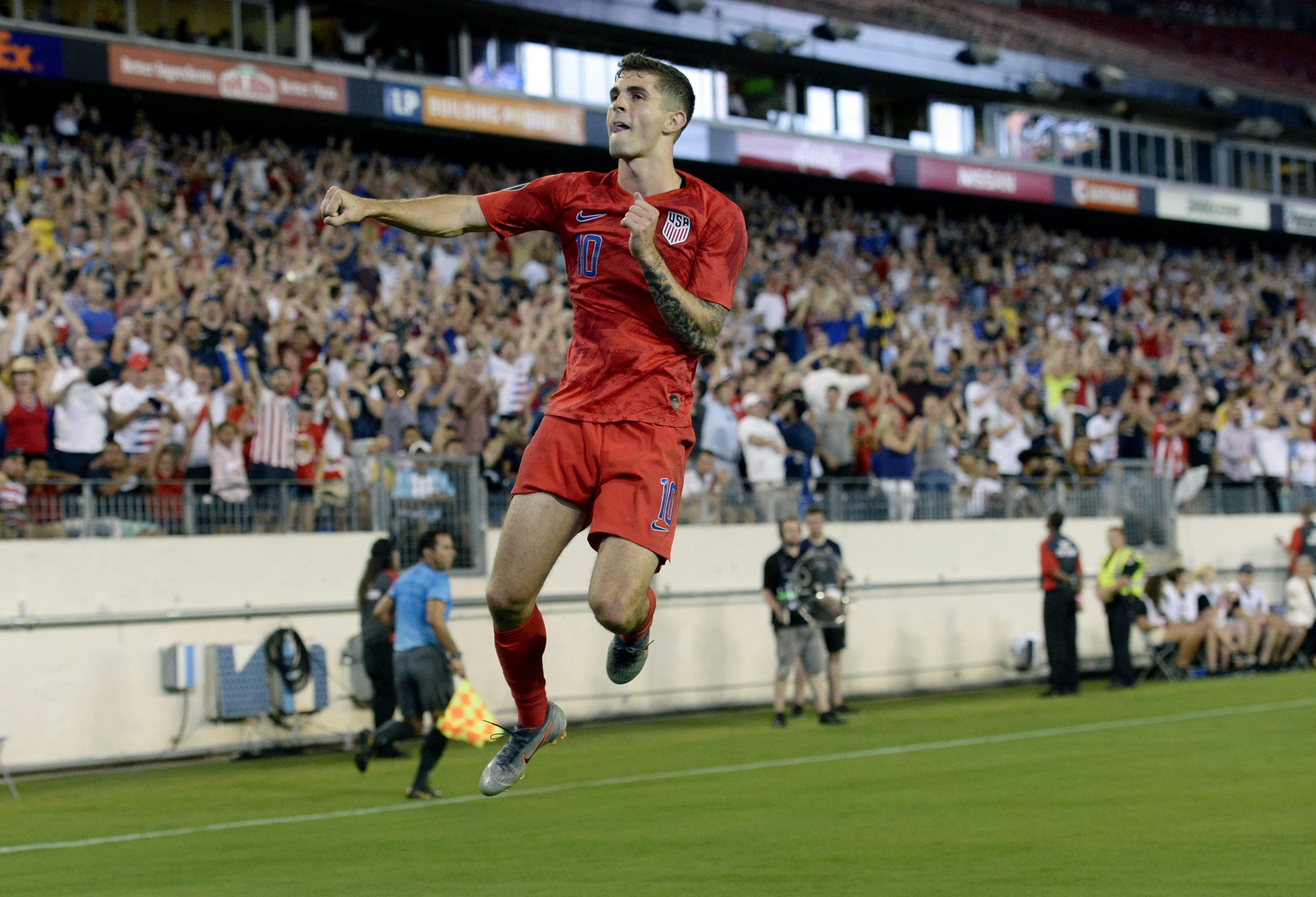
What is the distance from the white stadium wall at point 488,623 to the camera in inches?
556

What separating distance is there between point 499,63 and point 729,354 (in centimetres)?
1009

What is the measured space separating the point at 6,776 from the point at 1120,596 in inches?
539

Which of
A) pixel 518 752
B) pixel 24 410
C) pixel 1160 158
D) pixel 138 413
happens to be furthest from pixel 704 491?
pixel 1160 158

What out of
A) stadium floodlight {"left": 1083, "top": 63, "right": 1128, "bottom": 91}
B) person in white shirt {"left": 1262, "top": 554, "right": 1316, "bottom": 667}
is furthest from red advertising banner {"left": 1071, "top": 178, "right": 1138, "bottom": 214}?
person in white shirt {"left": 1262, "top": 554, "right": 1316, "bottom": 667}

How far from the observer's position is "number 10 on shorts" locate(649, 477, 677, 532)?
19.6 ft

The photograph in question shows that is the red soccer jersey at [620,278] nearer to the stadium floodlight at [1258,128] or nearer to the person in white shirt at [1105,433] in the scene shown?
the person in white shirt at [1105,433]

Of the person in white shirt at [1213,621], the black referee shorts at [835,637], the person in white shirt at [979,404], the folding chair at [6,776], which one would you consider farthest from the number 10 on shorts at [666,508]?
the person in white shirt at [1213,621]

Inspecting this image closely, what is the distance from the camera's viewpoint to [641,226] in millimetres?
5379

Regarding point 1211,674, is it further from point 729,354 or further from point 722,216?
point 722,216

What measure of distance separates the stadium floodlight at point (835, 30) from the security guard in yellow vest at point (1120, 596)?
52.8 feet

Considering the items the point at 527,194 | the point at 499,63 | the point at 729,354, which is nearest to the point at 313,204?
the point at 729,354

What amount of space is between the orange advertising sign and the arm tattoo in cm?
2246

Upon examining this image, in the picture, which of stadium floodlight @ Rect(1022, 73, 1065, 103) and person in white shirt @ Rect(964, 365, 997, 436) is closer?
person in white shirt @ Rect(964, 365, 997, 436)

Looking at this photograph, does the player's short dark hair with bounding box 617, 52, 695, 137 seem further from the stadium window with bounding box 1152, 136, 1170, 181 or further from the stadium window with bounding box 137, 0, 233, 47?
the stadium window with bounding box 1152, 136, 1170, 181
